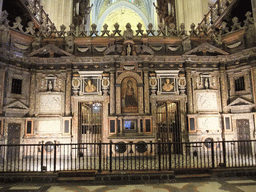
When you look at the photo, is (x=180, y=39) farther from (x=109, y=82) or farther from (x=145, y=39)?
(x=109, y=82)

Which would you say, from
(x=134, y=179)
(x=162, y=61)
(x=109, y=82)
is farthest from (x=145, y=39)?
(x=134, y=179)

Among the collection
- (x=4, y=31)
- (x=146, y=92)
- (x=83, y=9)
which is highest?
(x=83, y=9)

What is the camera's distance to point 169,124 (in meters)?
11.2

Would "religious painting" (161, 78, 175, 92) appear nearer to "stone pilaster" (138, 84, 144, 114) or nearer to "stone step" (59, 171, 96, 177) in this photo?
"stone pilaster" (138, 84, 144, 114)

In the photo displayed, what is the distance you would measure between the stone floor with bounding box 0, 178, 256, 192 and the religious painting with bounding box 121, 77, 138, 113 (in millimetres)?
5258

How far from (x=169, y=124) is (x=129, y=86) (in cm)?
320

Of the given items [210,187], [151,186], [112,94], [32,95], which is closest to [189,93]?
[112,94]

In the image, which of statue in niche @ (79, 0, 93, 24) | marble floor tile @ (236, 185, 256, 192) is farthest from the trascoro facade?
statue in niche @ (79, 0, 93, 24)

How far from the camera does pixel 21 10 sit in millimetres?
12281

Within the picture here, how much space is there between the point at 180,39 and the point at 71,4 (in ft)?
35.9

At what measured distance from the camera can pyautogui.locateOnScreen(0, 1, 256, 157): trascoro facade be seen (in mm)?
10383

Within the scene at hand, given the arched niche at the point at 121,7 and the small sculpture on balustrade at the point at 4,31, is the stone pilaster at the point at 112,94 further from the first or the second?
the arched niche at the point at 121,7

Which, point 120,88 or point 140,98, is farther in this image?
point 120,88

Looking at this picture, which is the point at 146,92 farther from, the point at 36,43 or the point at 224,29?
the point at 36,43
